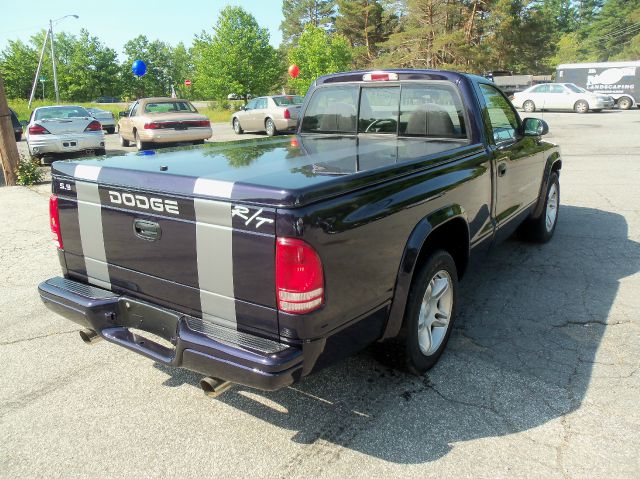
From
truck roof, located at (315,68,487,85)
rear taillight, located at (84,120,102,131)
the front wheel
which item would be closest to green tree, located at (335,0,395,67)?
rear taillight, located at (84,120,102,131)

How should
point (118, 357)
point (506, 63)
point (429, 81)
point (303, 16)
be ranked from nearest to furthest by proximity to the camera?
point (118, 357), point (429, 81), point (506, 63), point (303, 16)

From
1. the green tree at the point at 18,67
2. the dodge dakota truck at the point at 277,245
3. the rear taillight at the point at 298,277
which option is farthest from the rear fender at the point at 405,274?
the green tree at the point at 18,67

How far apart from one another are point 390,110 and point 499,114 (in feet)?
3.17

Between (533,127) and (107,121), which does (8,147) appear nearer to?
(533,127)

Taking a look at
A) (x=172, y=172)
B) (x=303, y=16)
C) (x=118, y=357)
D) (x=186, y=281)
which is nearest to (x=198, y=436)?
Result: (x=186, y=281)

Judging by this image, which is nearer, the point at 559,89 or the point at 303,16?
the point at 559,89

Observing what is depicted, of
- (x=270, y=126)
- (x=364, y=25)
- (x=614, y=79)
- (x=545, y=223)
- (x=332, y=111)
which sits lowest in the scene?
(x=545, y=223)

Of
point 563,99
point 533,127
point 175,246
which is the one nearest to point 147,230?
point 175,246

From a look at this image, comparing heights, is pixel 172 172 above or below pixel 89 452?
above

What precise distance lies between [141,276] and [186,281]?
35 centimetres

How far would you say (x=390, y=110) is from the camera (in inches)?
169

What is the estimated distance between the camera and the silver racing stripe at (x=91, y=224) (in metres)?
2.88

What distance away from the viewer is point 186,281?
8.44 ft

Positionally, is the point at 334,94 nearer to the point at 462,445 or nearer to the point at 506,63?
the point at 462,445
